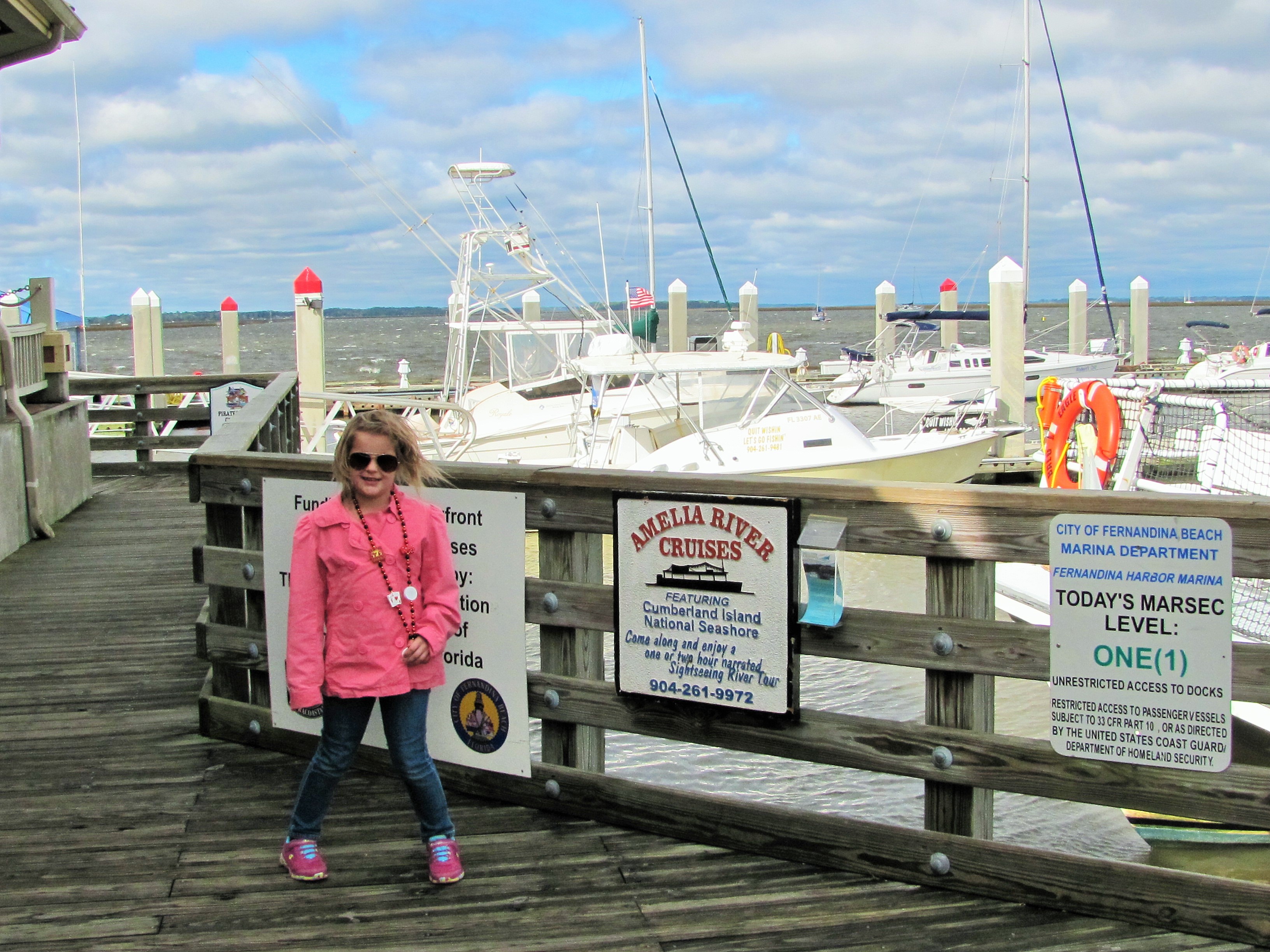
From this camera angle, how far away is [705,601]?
3779mm

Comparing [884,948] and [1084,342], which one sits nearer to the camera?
[884,948]

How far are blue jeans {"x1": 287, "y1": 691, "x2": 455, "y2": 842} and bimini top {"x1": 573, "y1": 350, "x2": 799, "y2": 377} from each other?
1323cm

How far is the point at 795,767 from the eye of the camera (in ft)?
29.1

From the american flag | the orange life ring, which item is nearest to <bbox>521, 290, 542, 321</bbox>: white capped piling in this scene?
the american flag

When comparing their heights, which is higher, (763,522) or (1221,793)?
(763,522)

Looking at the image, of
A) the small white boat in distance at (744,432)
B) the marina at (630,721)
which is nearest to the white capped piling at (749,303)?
the small white boat in distance at (744,432)

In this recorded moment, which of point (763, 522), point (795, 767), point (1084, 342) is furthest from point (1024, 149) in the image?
point (763, 522)

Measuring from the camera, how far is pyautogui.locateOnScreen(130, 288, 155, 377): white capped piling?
85.7 ft

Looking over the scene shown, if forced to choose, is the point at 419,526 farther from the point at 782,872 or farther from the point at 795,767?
the point at 795,767

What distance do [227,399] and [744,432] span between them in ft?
22.4

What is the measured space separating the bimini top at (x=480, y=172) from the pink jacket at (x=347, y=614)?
1782 cm

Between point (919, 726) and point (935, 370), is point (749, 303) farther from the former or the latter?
point (919, 726)

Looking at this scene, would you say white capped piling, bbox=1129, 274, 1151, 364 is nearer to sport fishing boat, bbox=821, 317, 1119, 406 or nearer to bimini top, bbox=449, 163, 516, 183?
sport fishing boat, bbox=821, 317, 1119, 406

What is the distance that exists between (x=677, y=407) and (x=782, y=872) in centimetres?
1443
